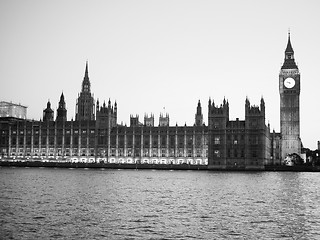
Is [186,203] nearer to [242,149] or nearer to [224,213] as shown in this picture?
[224,213]

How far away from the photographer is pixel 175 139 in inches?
6275

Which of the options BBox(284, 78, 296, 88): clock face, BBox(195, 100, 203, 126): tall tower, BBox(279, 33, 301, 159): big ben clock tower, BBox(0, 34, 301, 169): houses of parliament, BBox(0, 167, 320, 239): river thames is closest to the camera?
BBox(0, 167, 320, 239): river thames

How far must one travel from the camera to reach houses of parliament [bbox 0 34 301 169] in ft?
475

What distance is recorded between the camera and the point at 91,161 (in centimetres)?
16812

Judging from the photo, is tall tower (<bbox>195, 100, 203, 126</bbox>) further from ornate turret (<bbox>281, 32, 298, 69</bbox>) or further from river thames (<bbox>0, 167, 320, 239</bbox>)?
river thames (<bbox>0, 167, 320, 239</bbox>)

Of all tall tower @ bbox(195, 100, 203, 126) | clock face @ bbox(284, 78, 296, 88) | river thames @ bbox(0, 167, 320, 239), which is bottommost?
river thames @ bbox(0, 167, 320, 239)

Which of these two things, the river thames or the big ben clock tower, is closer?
the river thames

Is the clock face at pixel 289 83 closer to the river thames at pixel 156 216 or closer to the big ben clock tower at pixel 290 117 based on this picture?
the big ben clock tower at pixel 290 117

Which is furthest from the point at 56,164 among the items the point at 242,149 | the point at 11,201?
the point at 11,201

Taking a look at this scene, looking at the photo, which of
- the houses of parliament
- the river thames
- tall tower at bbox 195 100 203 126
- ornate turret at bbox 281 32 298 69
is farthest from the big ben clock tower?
the river thames

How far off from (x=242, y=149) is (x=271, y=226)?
10808 centimetres

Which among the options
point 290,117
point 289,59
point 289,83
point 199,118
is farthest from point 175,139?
point 289,59

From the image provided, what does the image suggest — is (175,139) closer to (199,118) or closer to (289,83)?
(199,118)

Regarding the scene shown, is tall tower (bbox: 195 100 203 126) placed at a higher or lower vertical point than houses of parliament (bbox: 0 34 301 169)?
higher
